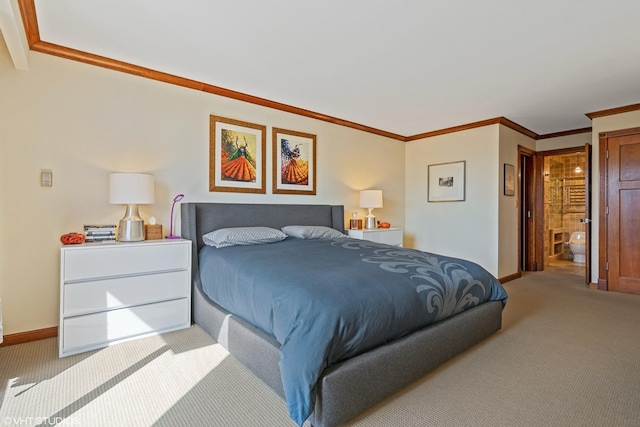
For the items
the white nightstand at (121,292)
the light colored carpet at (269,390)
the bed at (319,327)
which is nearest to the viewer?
the bed at (319,327)

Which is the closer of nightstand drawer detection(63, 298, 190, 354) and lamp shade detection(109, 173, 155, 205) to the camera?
nightstand drawer detection(63, 298, 190, 354)

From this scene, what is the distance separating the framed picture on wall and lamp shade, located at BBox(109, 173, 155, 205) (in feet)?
14.9

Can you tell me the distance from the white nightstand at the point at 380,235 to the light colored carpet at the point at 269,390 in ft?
6.50

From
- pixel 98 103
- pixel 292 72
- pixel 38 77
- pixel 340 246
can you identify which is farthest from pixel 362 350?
pixel 38 77

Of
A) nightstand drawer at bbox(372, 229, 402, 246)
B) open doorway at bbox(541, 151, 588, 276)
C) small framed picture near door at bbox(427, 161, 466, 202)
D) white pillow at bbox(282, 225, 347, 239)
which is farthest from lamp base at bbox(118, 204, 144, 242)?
open doorway at bbox(541, 151, 588, 276)

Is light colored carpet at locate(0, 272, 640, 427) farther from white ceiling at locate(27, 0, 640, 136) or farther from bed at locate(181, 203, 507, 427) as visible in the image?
white ceiling at locate(27, 0, 640, 136)

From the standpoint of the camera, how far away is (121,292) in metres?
2.46

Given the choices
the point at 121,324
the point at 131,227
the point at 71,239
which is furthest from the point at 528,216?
the point at 71,239

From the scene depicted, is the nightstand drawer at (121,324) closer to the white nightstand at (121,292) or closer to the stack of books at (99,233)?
the white nightstand at (121,292)

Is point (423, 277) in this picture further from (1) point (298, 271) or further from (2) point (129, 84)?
(2) point (129, 84)

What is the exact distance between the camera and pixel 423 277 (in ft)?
6.86

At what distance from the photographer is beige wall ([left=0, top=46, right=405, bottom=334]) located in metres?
2.42

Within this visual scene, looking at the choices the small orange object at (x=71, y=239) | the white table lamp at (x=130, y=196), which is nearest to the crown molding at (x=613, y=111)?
the white table lamp at (x=130, y=196)

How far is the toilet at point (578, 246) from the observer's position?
20.7ft
